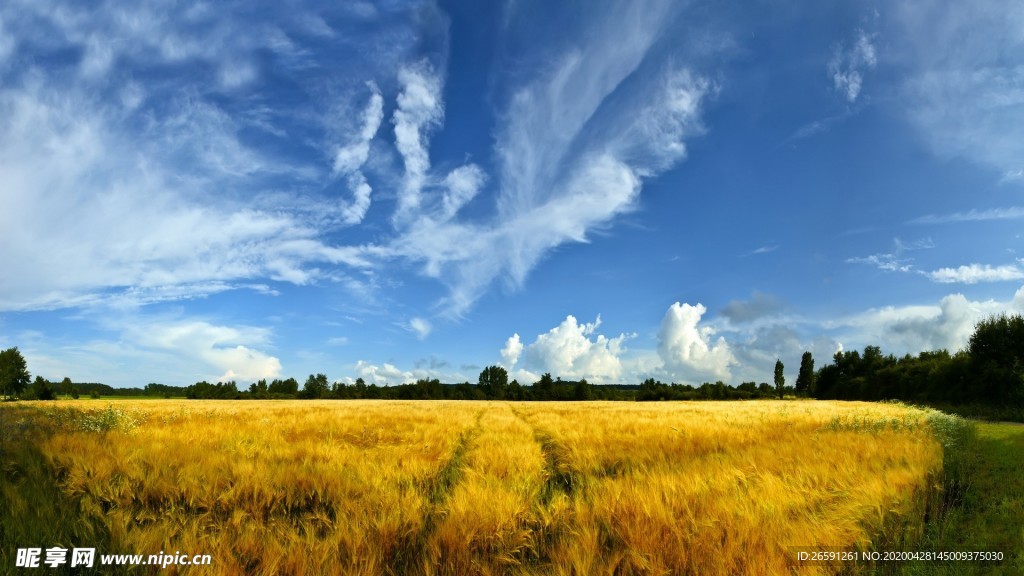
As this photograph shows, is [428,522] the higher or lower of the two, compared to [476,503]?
lower

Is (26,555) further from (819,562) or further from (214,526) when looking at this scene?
(819,562)

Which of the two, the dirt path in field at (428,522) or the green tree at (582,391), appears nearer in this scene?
the dirt path in field at (428,522)

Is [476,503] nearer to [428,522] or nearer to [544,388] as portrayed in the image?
[428,522]

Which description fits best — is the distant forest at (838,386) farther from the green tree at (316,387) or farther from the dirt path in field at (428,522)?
the dirt path in field at (428,522)

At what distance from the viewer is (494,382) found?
4291 inches

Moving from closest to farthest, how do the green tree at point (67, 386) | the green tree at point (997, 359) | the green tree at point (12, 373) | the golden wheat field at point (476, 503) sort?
the golden wheat field at point (476, 503) < the green tree at point (997, 359) < the green tree at point (12, 373) < the green tree at point (67, 386)

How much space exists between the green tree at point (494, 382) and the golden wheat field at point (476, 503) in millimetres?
97564

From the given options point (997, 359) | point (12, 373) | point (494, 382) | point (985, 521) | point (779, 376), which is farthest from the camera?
point (494, 382)

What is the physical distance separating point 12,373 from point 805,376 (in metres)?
150

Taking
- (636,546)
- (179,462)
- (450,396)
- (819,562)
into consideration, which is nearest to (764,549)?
(819,562)

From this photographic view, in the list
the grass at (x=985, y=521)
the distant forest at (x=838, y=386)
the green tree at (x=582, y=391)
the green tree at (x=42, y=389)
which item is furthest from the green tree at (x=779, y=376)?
the green tree at (x=42, y=389)

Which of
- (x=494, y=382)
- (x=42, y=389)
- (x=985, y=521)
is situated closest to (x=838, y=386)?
(x=494, y=382)

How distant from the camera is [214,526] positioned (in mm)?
4164

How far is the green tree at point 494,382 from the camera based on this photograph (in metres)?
104
